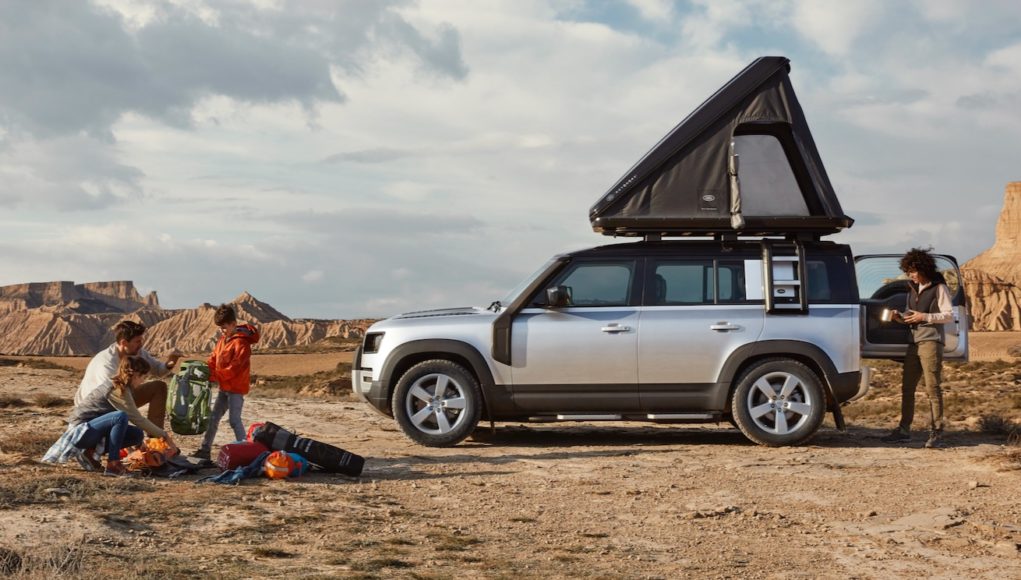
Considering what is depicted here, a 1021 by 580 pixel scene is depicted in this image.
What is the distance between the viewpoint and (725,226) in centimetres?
1106

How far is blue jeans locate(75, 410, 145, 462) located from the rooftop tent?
4860 millimetres

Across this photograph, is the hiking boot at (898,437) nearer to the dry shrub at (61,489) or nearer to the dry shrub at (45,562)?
the dry shrub at (61,489)

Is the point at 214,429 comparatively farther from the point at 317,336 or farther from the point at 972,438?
the point at 317,336

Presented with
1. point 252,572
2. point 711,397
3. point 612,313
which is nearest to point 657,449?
point 711,397

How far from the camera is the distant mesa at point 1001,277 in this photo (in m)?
100

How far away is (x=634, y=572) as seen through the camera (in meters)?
6.53

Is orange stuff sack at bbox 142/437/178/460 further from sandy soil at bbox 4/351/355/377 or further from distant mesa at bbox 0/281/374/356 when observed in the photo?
distant mesa at bbox 0/281/374/356

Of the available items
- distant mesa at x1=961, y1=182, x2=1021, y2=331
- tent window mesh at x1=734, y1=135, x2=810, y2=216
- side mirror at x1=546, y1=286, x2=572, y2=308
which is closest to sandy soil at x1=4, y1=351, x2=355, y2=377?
distant mesa at x1=961, y1=182, x2=1021, y2=331

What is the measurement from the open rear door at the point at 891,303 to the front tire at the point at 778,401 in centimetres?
88

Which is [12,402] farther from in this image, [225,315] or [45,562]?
[45,562]

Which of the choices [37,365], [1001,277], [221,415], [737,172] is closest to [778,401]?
[737,172]

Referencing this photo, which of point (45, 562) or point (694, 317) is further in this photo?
point (694, 317)

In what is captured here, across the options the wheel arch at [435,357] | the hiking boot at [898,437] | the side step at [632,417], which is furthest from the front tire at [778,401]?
the wheel arch at [435,357]

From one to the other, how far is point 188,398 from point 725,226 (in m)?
5.45
